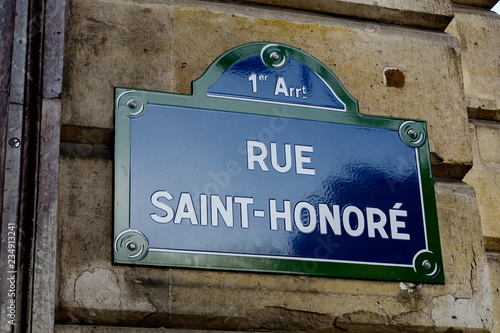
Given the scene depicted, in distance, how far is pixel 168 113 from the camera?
300 centimetres

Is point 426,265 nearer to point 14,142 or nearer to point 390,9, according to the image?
point 390,9

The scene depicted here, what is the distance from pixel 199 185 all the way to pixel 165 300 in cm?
35

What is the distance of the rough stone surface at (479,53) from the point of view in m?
3.76

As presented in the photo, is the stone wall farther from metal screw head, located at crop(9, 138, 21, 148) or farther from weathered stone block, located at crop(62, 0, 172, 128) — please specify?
metal screw head, located at crop(9, 138, 21, 148)

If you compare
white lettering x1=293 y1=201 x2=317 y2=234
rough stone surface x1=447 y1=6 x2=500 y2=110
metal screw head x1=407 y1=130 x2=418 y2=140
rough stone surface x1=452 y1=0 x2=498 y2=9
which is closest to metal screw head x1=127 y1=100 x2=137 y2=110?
white lettering x1=293 y1=201 x2=317 y2=234

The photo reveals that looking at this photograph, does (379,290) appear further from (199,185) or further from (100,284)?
(100,284)

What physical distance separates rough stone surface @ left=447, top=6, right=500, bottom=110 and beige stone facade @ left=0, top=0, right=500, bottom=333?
0.09 ft

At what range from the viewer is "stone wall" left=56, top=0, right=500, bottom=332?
111 inches

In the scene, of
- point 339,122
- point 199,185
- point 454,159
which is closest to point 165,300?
point 199,185

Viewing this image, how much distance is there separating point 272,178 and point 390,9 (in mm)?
822

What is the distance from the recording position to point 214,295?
288 cm

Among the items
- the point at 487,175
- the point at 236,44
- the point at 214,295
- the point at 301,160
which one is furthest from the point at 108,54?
the point at 487,175

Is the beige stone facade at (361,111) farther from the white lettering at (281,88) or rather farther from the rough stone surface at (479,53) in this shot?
the white lettering at (281,88)

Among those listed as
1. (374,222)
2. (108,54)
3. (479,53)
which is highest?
(479,53)
